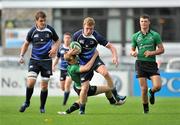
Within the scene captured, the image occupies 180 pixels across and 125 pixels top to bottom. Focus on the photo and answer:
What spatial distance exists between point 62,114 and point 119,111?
1.96 meters

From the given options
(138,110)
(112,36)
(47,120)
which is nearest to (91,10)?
(112,36)

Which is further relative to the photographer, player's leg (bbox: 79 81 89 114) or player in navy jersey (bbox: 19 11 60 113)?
player in navy jersey (bbox: 19 11 60 113)

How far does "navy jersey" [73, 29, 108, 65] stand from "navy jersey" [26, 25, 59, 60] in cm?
115

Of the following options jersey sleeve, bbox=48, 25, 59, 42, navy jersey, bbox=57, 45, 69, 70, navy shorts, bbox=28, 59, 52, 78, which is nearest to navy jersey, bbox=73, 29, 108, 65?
jersey sleeve, bbox=48, 25, 59, 42

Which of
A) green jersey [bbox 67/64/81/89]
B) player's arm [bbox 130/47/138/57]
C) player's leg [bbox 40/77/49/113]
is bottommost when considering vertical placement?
player's leg [bbox 40/77/49/113]

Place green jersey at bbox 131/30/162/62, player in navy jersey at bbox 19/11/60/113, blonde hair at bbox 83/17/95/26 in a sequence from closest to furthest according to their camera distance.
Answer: blonde hair at bbox 83/17/95/26 → green jersey at bbox 131/30/162/62 → player in navy jersey at bbox 19/11/60/113

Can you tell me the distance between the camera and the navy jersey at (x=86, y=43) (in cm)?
1742

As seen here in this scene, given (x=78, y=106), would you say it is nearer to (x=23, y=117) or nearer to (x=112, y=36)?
(x=23, y=117)

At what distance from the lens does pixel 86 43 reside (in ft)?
57.2

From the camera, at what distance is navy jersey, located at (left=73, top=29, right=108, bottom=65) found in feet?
57.2

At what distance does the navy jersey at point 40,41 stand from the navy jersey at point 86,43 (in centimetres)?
115

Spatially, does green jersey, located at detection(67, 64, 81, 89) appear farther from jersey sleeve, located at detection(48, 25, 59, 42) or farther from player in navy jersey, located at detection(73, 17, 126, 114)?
jersey sleeve, located at detection(48, 25, 59, 42)

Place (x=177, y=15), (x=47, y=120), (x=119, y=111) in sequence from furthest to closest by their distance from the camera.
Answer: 1. (x=177, y=15)
2. (x=119, y=111)
3. (x=47, y=120)

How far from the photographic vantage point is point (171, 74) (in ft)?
101
